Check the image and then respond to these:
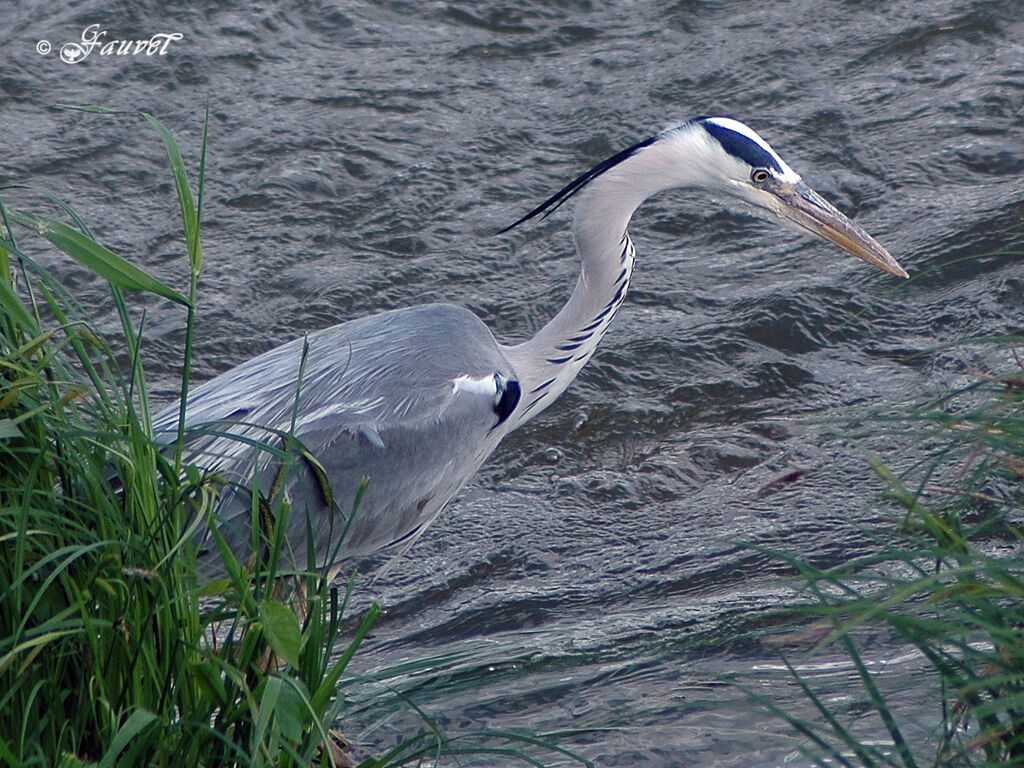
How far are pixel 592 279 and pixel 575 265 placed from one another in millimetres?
1623

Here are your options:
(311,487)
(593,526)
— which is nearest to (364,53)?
(593,526)

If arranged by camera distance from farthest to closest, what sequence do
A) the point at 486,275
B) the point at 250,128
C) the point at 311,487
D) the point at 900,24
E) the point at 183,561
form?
the point at 900,24, the point at 250,128, the point at 486,275, the point at 311,487, the point at 183,561

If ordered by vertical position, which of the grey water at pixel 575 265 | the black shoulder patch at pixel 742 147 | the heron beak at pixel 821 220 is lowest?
the grey water at pixel 575 265

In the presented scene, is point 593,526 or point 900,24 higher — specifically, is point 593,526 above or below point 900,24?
below

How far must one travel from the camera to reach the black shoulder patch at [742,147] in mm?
3713

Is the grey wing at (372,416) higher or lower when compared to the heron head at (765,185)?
lower

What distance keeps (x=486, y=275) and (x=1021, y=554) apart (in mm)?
3628

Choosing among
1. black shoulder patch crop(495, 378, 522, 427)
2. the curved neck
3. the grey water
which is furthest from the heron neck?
the grey water

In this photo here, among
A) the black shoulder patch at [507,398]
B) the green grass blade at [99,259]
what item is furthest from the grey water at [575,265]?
the green grass blade at [99,259]

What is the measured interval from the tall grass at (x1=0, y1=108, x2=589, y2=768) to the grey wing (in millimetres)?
1041

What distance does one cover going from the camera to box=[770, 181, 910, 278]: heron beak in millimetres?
3805

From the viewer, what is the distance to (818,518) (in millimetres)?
4012

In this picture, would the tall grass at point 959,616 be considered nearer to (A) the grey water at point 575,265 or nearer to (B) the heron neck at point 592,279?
(A) the grey water at point 575,265

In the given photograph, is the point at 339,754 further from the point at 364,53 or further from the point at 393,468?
the point at 364,53
